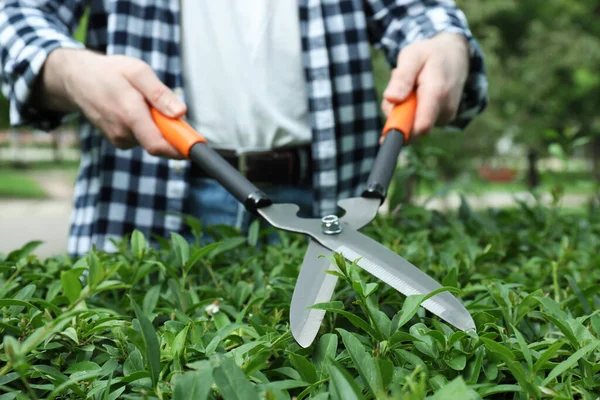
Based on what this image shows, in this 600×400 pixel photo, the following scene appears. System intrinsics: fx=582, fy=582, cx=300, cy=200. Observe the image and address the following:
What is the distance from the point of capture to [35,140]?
156 feet

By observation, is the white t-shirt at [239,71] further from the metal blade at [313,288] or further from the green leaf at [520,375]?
the green leaf at [520,375]

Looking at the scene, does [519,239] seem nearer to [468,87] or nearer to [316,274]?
[468,87]

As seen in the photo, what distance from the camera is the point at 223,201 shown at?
83.7 inches

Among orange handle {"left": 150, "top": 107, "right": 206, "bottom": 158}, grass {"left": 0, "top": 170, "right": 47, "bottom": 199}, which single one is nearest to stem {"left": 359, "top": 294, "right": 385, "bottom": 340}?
orange handle {"left": 150, "top": 107, "right": 206, "bottom": 158}

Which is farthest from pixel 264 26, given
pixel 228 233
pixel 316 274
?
pixel 316 274

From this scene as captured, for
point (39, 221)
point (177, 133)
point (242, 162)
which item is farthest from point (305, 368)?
point (39, 221)

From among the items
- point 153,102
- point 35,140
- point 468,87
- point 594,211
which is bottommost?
point 35,140

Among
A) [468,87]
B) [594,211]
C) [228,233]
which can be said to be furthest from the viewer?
[594,211]

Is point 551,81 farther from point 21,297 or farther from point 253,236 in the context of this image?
point 21,297

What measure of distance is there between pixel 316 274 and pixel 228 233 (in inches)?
18.4

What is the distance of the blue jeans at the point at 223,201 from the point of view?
210cm

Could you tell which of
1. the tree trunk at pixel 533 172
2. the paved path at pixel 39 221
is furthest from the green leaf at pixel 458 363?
the paved path at pixel 39 221

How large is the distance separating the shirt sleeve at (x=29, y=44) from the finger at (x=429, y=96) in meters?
1.00

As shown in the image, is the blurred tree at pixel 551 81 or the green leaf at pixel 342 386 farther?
the blurred tree at pixel 551 81
